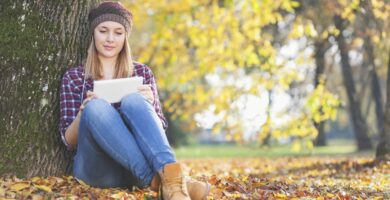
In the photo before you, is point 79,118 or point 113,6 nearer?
point 79,118

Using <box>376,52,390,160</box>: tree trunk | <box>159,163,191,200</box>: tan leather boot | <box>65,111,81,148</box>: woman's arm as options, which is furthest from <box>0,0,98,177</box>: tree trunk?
<box>376,52,390,160</box>: tree trunk

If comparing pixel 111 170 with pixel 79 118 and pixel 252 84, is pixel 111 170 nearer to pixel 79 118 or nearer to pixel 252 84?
pixel 79 118

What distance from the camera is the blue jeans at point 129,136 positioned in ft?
13.1

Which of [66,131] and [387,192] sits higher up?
[66,131]

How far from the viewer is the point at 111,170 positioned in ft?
14.4

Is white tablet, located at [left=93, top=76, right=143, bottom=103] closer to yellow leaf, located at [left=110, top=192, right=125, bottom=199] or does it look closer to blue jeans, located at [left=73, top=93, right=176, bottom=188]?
blue jeans, located at [left=73, top=93, right=176, bottom=188]

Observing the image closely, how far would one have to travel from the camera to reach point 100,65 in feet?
15.5

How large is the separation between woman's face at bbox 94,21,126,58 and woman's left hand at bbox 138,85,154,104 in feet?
1.43

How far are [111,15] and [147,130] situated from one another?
109 cm

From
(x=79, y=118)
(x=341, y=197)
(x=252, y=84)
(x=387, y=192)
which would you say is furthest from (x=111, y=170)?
(x=252, y=84)

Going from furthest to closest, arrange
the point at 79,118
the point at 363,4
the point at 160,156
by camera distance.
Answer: the point at 363,4, the point at 79,118, the point at 160,156

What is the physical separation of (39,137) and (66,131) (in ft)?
0.99

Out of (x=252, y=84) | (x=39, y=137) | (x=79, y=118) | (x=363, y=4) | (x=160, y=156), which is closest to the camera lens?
(x=160, y=156)

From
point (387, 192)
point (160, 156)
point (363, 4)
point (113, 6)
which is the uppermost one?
point (363, 4)
